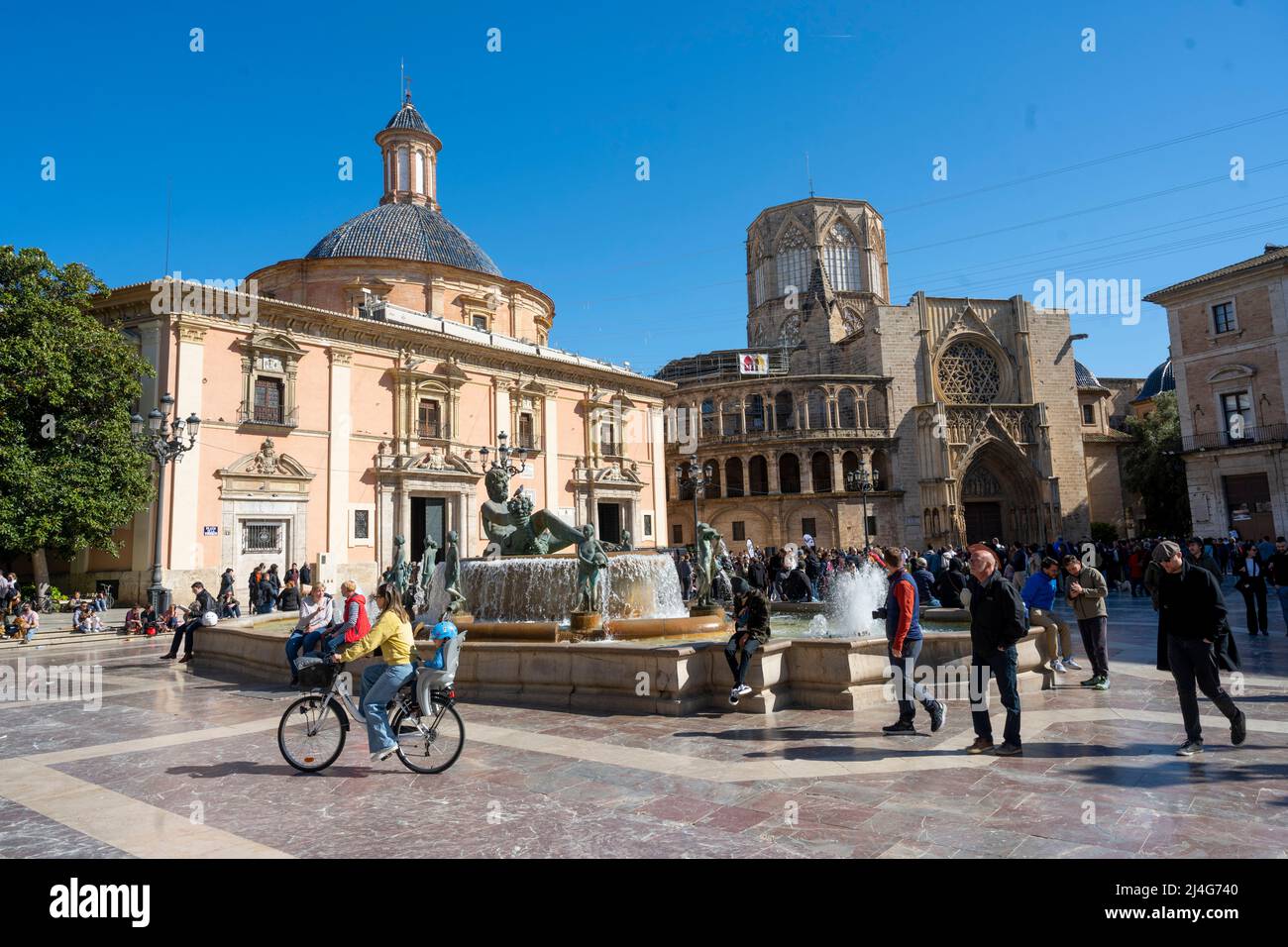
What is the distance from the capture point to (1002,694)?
539cm

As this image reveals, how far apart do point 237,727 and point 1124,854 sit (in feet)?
23.1

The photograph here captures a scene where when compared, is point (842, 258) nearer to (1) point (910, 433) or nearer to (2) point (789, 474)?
(1) point (910, 433)

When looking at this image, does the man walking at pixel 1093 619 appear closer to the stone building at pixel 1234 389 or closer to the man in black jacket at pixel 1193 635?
the man in black jacket at pixel 1193 635

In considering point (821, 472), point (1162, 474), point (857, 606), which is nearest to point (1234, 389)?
point (1162, 474)

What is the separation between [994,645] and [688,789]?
2.49 m

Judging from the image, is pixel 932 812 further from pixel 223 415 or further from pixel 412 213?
pixel 412 213

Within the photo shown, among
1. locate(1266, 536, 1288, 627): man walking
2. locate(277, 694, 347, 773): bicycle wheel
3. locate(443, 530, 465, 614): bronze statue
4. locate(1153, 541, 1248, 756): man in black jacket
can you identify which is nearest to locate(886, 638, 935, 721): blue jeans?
locate(1153, 541, 1248, 756): man in black jacket

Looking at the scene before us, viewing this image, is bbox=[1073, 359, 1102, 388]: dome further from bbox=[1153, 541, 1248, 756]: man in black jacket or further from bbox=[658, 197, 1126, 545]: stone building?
bbox=[1153, 541, 1248, 756]: man in black jacket

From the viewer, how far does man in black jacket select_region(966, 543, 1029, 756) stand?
17.5 ft

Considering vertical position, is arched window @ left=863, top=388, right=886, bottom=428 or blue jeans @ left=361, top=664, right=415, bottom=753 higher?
arched window @ left=863, top=388, right=886, bottom=428

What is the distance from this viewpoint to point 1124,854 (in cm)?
344

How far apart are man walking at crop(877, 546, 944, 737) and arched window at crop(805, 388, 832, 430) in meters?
37.8

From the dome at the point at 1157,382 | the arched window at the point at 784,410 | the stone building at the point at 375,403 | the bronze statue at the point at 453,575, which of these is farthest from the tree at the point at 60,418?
the dome at the point at 1157,382
